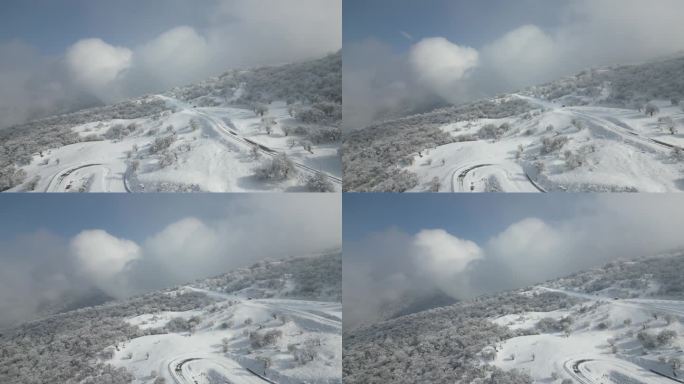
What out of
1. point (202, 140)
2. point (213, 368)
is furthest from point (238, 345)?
point (202, 140)

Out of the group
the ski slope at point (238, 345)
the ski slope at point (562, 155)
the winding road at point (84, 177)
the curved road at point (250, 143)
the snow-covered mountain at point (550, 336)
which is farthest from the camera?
the curved road at point (250, 143)

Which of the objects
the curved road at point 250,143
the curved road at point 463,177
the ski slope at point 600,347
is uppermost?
the curved road at point 250,143

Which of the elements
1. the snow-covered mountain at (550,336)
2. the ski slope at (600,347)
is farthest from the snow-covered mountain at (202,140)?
the ski slope at (600,347)

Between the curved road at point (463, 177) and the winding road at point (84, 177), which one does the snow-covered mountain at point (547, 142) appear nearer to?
the curved road at point (463, 177)

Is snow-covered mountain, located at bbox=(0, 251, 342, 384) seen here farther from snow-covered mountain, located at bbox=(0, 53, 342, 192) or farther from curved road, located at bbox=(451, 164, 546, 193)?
curved road, located at bbox=(451, 164, 546, 193)

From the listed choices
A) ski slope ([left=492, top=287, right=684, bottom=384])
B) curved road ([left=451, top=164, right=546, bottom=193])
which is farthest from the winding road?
ski slope ([left=492, top=287, right=684, bottom=384])

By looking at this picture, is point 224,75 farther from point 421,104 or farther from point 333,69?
point 421,104

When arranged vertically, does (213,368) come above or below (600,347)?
below

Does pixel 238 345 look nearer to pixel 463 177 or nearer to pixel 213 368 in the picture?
pixel 213 368
